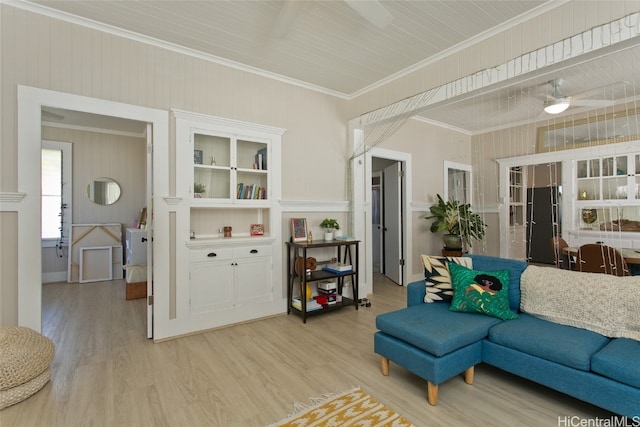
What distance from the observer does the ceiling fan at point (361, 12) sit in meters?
2.01

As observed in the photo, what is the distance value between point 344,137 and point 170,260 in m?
2.78

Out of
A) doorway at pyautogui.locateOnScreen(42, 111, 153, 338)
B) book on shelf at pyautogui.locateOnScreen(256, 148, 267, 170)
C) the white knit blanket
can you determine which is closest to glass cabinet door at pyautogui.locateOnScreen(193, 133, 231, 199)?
book on shelf at pyautogui.locateOnScreen(256, 148, 267, 170)

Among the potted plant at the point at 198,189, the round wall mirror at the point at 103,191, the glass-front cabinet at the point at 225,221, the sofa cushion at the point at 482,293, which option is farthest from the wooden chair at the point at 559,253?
the round wall mirror at the point at 103,191

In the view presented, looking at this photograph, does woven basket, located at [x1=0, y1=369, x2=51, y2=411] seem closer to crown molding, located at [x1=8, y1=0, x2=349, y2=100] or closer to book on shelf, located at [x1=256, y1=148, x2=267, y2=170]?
book on shelf, located at [x1=256, y1=148, x2=267, y2=170]

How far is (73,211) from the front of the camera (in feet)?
17.9

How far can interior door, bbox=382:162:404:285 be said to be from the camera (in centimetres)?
524

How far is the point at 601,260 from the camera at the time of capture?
2738 millimetres

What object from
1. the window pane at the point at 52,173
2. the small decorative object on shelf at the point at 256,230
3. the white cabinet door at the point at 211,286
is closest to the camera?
the white cabinet door at the point at 211,286

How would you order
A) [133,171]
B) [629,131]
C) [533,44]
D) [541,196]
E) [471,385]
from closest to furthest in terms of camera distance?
[471,385]
[533,44]
[629,131]
[541,196]
[133,171]

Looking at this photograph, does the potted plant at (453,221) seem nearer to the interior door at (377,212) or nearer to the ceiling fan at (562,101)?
the interior door at (377,212)

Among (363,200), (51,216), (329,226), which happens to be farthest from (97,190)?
(363,200)

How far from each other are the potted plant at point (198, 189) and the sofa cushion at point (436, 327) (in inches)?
88.1

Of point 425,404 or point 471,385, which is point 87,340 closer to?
point 425,404

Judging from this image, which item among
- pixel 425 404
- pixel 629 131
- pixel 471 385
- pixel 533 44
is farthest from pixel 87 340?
pixel 629 131
